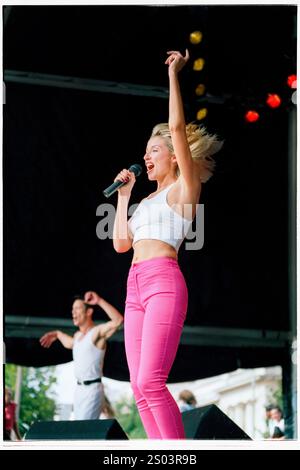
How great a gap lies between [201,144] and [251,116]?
2.91 metres

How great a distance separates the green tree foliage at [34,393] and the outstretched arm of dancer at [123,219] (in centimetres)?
334

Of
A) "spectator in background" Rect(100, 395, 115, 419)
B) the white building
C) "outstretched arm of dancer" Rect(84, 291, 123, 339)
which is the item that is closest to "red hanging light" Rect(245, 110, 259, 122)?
"outstretched arm of dancer" Rect(84, 291, 123, 339)

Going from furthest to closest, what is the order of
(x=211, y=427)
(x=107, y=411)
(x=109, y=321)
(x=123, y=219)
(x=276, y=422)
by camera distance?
(x=107, y=411) → (x=276, y=422) → (x=109, y=321) → (x=123, y=219) → (x=211, y=427)

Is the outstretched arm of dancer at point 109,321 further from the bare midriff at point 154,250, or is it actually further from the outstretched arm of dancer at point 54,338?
the bare midriff at point 154,250

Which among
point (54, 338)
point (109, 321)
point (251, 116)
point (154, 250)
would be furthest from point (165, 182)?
point (54, 338)

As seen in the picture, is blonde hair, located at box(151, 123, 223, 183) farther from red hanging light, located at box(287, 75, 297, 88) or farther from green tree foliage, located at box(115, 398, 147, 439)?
green tree foliage, located at box(115, 398, 147, 439)

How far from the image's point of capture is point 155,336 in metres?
3.40

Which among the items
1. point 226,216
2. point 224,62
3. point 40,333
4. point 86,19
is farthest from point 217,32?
point 40,333

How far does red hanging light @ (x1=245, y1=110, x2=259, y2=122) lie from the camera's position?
21.6 ft

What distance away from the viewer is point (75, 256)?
6.73m

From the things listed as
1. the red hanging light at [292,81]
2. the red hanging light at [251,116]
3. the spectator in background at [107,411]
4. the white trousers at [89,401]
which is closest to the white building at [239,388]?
the spectator in background at [107,411]

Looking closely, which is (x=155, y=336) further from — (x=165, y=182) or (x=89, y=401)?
(x=89, y=401)

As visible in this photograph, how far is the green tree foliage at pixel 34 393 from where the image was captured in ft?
22.0

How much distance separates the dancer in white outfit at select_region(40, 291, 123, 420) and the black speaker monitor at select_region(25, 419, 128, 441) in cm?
209
